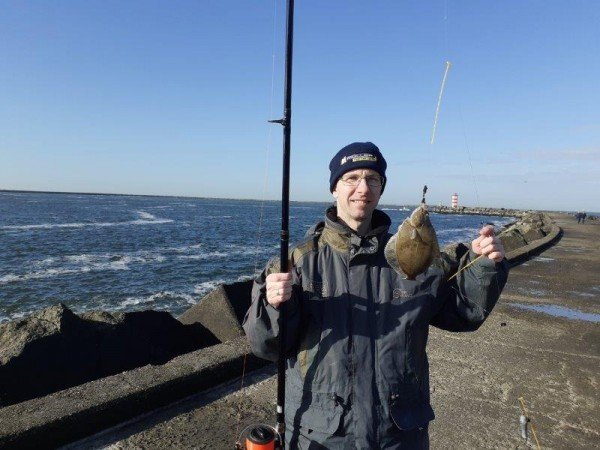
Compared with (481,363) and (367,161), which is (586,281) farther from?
(367,161)

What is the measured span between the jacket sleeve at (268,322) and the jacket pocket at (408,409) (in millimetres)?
598

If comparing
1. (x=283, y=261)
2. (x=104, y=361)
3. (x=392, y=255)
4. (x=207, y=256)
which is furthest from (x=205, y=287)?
(x=392, y=255)

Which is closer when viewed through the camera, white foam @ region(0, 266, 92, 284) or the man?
the man

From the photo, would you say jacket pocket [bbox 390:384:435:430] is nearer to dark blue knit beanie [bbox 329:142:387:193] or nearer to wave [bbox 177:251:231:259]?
dark blue knit beanie [bbox 329:142:387:193]

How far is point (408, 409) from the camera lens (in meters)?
2.10

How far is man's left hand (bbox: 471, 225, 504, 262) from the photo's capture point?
2.21 metres

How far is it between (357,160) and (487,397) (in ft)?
11.1

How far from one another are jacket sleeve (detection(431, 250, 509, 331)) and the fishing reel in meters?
1.16

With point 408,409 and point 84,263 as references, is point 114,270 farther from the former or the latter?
point 408,409

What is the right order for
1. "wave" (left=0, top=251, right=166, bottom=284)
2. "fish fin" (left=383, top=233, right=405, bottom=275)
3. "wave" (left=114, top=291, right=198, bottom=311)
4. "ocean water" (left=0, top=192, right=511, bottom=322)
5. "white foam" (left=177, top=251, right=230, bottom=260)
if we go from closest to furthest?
"fish fin" (left=383, top=233, right=405, bottom=275), "wave" (left=114, top=291, right=198, bottom=311), "ocean water" (left=0, top=192, right=511, bottom=322), "wave" (left=0, top=251, right=166, bottom=284), "white foam" (left=177, top=251, right=230, bottom=260)

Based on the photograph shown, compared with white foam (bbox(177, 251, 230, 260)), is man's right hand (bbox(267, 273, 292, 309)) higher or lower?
higher

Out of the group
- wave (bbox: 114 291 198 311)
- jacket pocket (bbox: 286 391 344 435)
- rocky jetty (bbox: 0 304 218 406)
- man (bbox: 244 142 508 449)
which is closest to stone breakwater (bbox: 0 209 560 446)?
rocky jetty (bbox: 0 304 218 406)

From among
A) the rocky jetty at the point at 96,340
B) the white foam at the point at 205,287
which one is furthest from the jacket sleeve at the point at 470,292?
the white foam at the point at 205,287

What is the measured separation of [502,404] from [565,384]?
1.04 m
